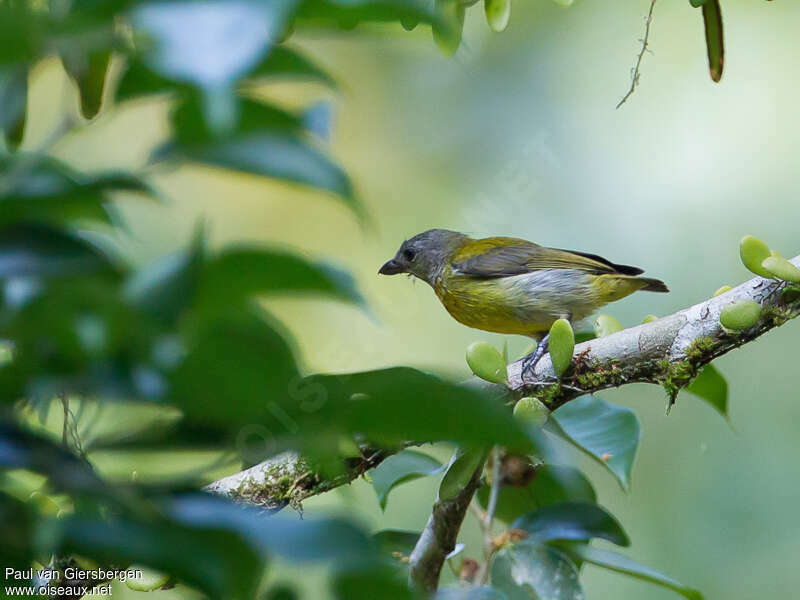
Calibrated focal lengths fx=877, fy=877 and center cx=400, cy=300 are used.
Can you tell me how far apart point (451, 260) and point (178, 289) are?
317 cm

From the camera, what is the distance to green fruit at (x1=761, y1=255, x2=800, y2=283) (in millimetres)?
1568

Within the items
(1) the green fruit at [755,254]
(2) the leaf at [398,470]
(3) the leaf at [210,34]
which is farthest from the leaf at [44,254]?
(2) the leaf at [398,470]

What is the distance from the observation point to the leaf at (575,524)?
183cm

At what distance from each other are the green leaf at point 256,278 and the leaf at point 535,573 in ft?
4.79

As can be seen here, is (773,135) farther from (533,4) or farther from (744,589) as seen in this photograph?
(744,589)

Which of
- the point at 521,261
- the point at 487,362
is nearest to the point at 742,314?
the point at 487,362

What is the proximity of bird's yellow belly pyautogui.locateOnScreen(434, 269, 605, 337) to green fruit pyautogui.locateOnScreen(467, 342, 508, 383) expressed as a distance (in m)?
1.47

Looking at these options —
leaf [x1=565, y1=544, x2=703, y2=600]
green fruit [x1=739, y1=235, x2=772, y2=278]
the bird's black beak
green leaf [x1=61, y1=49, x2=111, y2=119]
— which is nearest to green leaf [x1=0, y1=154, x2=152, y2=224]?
green leaf [x1=61, y1=49, x2=111, y2=119]

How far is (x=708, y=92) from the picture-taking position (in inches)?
199

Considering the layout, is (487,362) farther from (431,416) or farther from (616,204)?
(616,204)

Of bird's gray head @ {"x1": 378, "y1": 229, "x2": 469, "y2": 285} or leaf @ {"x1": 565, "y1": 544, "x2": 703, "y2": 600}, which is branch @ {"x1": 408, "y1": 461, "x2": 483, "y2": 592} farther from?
bird's gray head @ {"x1": 378, "y1": 229, "x2": 469, "y2": 285}

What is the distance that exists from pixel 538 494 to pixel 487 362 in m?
0.57

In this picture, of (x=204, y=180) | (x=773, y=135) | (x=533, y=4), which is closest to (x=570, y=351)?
(x=773, y=135)

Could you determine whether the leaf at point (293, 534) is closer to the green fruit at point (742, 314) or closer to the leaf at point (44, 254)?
the leaf at point (44, 254)
